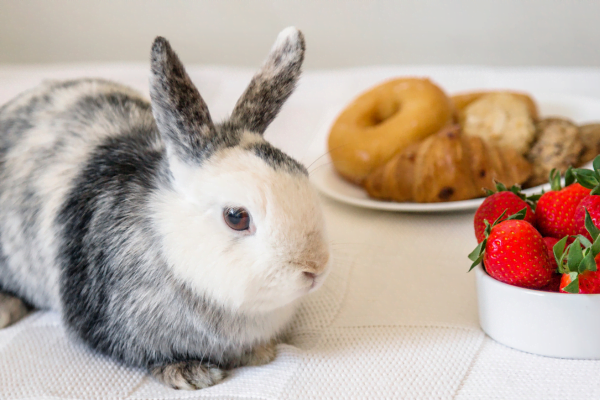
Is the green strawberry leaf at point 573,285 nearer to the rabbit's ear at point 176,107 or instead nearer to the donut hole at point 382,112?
the rabbit's ear at point 176,107

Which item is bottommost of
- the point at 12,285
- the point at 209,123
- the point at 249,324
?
the point at 12,285

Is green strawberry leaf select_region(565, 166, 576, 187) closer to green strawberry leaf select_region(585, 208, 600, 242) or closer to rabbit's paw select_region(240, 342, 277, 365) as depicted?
green strawberry leaf select_region(585, 208, 600, 242)

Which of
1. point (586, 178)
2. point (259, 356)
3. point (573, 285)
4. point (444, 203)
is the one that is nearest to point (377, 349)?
point (259, 356)

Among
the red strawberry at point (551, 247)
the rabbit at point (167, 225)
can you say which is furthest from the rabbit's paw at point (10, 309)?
the red strawberry at point (551, 247)

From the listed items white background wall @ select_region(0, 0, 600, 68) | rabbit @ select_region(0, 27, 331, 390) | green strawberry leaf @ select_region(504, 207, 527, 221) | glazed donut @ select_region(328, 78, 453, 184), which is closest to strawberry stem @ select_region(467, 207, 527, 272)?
green strawberry leaf @ select_region(504, 207, 527, 221)

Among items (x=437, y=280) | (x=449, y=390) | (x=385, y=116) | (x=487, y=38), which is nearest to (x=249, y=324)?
(x=449, y=390)

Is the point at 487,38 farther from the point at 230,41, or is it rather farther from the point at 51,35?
the point at 51,35
